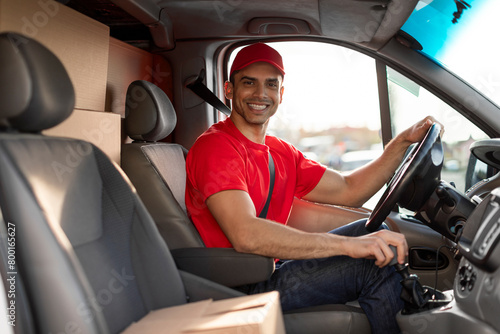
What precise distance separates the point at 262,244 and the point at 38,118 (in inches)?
30.5

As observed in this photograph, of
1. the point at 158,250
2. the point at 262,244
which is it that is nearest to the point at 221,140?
the point at 262,244

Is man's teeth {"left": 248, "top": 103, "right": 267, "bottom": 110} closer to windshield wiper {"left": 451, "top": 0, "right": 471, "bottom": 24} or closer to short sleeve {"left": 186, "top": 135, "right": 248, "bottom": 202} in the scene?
short sleeve {"left": 186, "top": 135, "right": 248, "bottom": 202}

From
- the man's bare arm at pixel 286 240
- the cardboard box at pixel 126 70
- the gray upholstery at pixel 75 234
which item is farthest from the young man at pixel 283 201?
the cardboard box at pixel 126 70

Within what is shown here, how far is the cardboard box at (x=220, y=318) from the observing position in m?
1.06

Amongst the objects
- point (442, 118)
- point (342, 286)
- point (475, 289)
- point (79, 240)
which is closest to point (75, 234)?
point (79, 240)

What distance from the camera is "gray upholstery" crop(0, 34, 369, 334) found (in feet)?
3.41

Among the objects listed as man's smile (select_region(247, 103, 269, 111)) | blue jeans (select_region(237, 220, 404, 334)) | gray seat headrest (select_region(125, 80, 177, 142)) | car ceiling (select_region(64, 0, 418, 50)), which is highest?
car ceiling (select_region(64, 0, 418, 50))

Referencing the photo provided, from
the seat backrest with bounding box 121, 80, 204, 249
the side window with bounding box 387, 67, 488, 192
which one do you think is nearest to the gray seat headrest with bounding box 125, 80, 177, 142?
the seat backrest with bounding box 121, 80, 204, 249

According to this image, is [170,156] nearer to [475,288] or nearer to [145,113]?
[145,113]

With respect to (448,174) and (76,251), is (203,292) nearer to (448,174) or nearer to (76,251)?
(76,251)

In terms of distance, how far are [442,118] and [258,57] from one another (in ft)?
2.87

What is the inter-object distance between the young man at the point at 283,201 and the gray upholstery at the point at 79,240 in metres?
0.10

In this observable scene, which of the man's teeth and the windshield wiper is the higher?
the windshield wiper

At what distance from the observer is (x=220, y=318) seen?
3.68 ft
